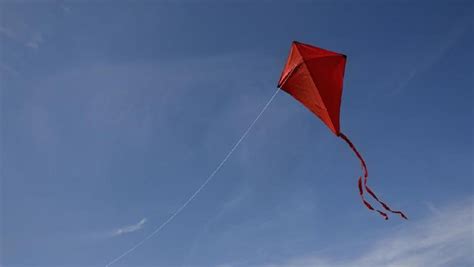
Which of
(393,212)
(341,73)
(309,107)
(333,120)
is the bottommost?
(393,212)

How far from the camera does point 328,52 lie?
754 inches

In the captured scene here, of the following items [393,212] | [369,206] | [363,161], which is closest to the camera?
[393,212]

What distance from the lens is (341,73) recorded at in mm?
19594

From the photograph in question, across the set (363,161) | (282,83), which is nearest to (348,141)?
(363,161)

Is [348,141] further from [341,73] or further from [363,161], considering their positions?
[341,73]

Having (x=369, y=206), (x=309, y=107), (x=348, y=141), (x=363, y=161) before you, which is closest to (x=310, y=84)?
(x=309, y=107)

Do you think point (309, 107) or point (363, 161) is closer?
point (363, 161)

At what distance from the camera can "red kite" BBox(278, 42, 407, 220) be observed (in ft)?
61.2

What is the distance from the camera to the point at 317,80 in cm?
1900

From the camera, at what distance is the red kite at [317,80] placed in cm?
1866

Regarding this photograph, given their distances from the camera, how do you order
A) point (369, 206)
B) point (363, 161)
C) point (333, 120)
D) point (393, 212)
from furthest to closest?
point (333, 120)
point (363, 161)
point (369, 206)
point (393, 212)

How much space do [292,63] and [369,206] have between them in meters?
8.15

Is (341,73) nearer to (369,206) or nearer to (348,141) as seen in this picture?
(348,141)

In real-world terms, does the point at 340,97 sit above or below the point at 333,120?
above
